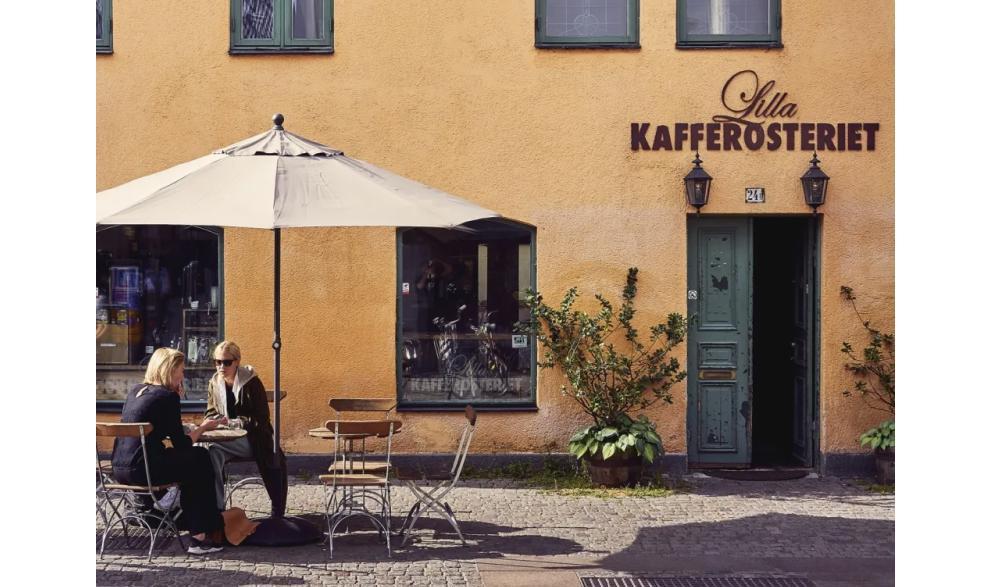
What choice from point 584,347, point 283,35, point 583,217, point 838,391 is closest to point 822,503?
point 838,391

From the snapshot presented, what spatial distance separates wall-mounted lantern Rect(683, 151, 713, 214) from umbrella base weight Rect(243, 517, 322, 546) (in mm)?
4495

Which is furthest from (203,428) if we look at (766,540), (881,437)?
(881,437)

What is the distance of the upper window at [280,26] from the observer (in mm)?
10453

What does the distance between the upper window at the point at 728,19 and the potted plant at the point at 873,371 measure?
246 cm

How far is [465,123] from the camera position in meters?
10.5

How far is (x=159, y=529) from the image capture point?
7566mm

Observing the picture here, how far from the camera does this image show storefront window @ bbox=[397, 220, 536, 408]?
10.6 metres

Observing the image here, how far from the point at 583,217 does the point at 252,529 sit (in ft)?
13.8

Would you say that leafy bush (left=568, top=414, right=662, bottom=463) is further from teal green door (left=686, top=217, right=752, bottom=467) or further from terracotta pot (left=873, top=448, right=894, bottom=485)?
terracotta pot (left=873, top=448, right=894, bottom=485)

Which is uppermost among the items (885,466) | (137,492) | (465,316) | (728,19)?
(728,19)

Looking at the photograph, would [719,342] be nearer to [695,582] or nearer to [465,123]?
[465,123]

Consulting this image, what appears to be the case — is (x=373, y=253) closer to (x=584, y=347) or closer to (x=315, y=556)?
(x=584, y=347)

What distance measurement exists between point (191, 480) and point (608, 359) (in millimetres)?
4012

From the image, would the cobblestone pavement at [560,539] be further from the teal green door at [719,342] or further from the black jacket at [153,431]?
the teal green door at [719,342]
